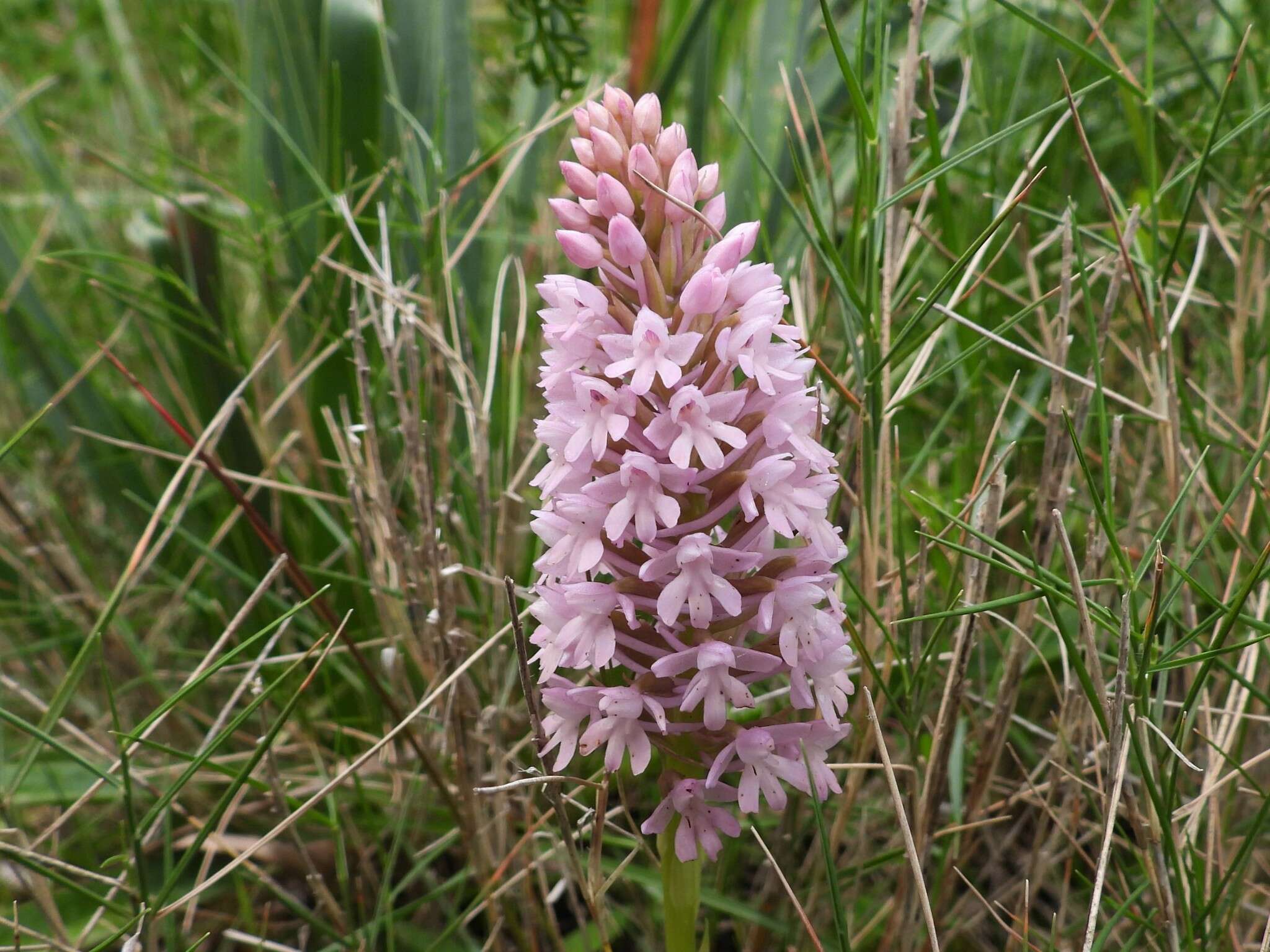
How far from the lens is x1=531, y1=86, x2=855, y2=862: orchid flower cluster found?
33.1 inches

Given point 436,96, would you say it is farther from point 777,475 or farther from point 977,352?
point 777,475

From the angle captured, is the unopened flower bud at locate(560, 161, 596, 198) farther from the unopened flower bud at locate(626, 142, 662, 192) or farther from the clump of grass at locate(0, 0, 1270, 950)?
the clump of grass at locate(0, 0, 1270, 950)

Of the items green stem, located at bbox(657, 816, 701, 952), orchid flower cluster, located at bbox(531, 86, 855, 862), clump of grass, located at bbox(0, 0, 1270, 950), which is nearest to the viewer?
orchid flower cluster, located at bbox(531, 86, 855, 862)

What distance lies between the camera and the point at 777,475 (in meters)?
0.85

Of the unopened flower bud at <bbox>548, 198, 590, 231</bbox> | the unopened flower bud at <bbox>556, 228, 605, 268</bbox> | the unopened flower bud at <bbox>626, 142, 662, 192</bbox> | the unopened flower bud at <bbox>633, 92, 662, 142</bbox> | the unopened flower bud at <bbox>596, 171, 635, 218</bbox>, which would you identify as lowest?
the unopened flower bud at <bbox>556, 228, 605, 268</bbox>

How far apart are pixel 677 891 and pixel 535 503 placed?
2.82ft

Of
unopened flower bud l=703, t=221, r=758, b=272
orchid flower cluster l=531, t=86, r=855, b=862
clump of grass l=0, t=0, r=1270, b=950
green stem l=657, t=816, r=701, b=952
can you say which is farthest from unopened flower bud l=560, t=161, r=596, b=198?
green stem l=657, t=816, r=701, b=952

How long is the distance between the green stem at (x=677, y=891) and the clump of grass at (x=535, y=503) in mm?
67

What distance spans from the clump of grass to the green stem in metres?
0.07

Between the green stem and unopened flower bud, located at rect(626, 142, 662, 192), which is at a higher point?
unopened flower bud, located at rect(626, 142, 662, 192)

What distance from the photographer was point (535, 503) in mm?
1732

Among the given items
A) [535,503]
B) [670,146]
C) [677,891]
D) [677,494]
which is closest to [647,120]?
[670,146]

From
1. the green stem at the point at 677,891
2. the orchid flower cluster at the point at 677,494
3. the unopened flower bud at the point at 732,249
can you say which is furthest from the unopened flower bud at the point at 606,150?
the green stem at the point at 677,891

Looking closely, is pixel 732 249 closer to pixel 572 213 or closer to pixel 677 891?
pixel 572 213
